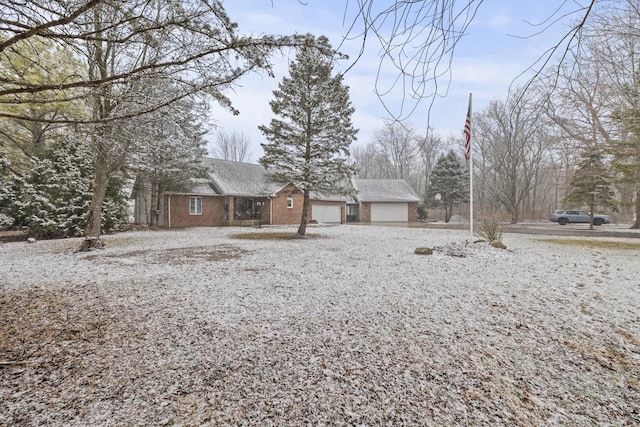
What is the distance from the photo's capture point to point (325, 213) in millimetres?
25797

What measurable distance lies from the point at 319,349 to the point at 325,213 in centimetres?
2299

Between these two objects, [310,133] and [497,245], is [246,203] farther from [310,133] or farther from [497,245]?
[497,245]

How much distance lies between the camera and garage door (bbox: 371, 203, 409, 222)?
29.0 meters

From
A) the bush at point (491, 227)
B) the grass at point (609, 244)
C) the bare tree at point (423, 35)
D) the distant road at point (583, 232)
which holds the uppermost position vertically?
the bare tree at point (423, 35)

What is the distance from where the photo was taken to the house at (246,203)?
1850 cm

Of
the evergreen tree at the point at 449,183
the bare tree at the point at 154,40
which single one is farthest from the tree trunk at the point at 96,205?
the evergreen tree at the point at 449,183

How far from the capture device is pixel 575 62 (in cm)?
144

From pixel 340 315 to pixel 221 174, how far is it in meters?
19.4

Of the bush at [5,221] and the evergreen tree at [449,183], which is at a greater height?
the evergreen tree at [449,183]

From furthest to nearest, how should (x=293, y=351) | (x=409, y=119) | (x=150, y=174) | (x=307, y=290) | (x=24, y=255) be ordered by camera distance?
(x=150, y=174) → (x=24, y=255) → (x=307, y=290) → (x=293, y=351) → (x=409, y=119)

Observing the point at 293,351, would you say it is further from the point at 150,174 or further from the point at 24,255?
the point at 150,174

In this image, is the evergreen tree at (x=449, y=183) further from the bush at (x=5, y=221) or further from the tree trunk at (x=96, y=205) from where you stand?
the bush at (x=5, y=221)

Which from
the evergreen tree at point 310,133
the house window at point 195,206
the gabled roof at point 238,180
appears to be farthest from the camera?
the gabled roof at point 238,180

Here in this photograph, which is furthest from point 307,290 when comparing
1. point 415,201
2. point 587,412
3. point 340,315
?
point 415,201
